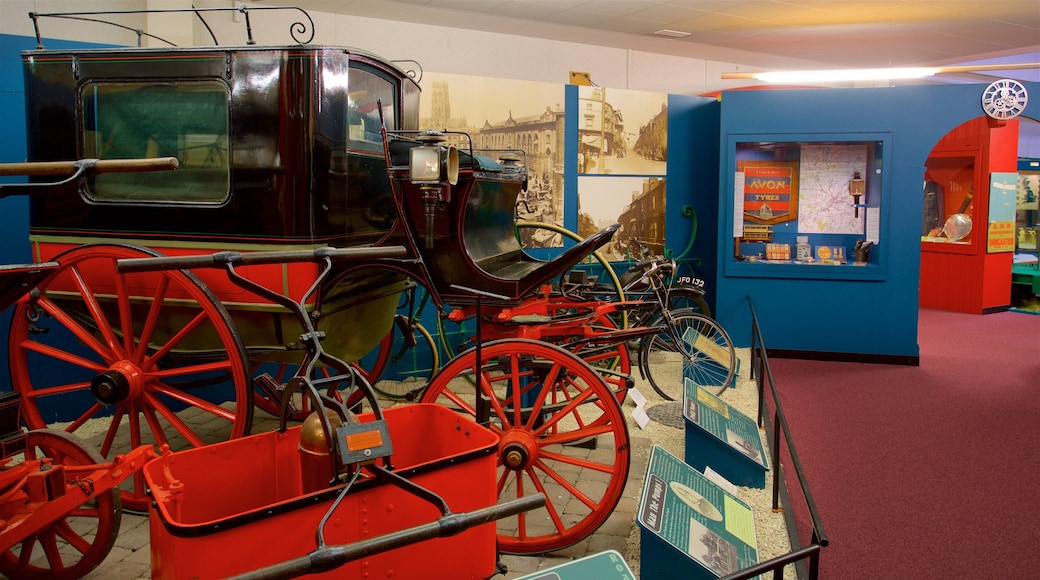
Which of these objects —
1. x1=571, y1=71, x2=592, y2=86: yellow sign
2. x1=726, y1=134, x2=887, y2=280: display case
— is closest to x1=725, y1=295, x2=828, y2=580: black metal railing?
x1=726, y1=134, x2=887, y2=280: display case

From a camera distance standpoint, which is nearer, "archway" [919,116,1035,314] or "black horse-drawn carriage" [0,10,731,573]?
"black horse-drawn carriage" [0,10,731,573]

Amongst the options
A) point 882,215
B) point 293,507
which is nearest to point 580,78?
point 882,215

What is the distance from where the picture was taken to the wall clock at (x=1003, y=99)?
6723 millimetres

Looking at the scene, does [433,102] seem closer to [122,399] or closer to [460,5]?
[460,5]

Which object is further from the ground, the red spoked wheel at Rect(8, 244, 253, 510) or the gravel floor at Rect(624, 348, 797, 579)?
the red spoked wheel at Rect(8, 244, 253, 510)

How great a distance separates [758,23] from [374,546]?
967 cm

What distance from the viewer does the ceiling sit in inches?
336

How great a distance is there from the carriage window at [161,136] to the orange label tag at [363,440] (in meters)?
2.01

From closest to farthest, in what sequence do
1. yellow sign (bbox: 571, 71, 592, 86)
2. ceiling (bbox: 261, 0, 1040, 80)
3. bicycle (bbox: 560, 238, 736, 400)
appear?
1. bicycle (bbox: 560, 238, 736, 400)
2. yellow sign (bbox: 571, 71, 592, 86)
3. ceiling (bbox: 261, 0, 1040, 80)

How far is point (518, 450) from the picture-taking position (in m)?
3.13

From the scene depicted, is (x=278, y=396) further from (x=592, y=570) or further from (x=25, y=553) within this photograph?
(x=592, y=570)

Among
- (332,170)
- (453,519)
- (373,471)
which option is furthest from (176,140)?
(453,519)

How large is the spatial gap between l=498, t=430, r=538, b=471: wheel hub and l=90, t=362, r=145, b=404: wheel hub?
5.49 ft

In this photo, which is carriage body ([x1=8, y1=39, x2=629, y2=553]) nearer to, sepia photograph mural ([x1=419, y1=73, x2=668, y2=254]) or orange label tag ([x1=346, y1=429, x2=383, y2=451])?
orange label tag ([x1=346, y1=429, x2=383, y2=451])
